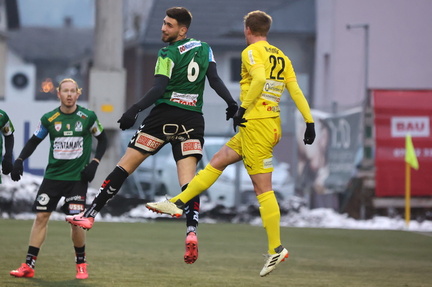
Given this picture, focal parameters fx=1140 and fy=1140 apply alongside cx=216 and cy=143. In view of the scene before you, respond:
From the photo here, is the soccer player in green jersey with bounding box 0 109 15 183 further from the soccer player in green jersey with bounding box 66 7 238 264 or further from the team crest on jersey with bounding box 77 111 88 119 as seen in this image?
the soccer player in green jersey with bounding box 66 7 238 264

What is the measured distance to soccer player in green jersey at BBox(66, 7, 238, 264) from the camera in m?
9.69

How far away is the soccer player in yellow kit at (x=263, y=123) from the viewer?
973cm

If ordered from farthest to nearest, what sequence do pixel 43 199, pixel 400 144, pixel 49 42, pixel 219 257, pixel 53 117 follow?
pixel 49 42, pixel 400 144, pixel 219 257, pixel 53 117, pixel 43 199

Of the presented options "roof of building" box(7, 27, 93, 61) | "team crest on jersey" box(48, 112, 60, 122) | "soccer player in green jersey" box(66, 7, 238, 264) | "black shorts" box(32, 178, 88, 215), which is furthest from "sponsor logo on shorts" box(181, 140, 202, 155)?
"roof of building" box(7, 27, 93, 61)

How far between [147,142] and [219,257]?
384 centimetres

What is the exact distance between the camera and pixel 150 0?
186ft

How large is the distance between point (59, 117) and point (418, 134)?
36.0 feet

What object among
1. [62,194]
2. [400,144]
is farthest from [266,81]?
[400,144]

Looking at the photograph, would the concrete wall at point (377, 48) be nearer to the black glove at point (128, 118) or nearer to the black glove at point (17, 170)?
the black glove at point (17, 170)

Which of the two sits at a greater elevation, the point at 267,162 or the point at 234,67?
the point at 234,67

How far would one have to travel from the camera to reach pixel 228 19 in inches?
2036

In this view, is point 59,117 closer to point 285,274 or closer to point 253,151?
point 253,151

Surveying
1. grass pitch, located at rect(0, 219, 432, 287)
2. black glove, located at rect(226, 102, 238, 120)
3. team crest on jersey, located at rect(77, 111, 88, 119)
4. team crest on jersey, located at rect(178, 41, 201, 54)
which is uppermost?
team crest on jersey, located at rect(178, 41, 201, 54)

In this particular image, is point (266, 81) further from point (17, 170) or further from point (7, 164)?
point (7, 164)
